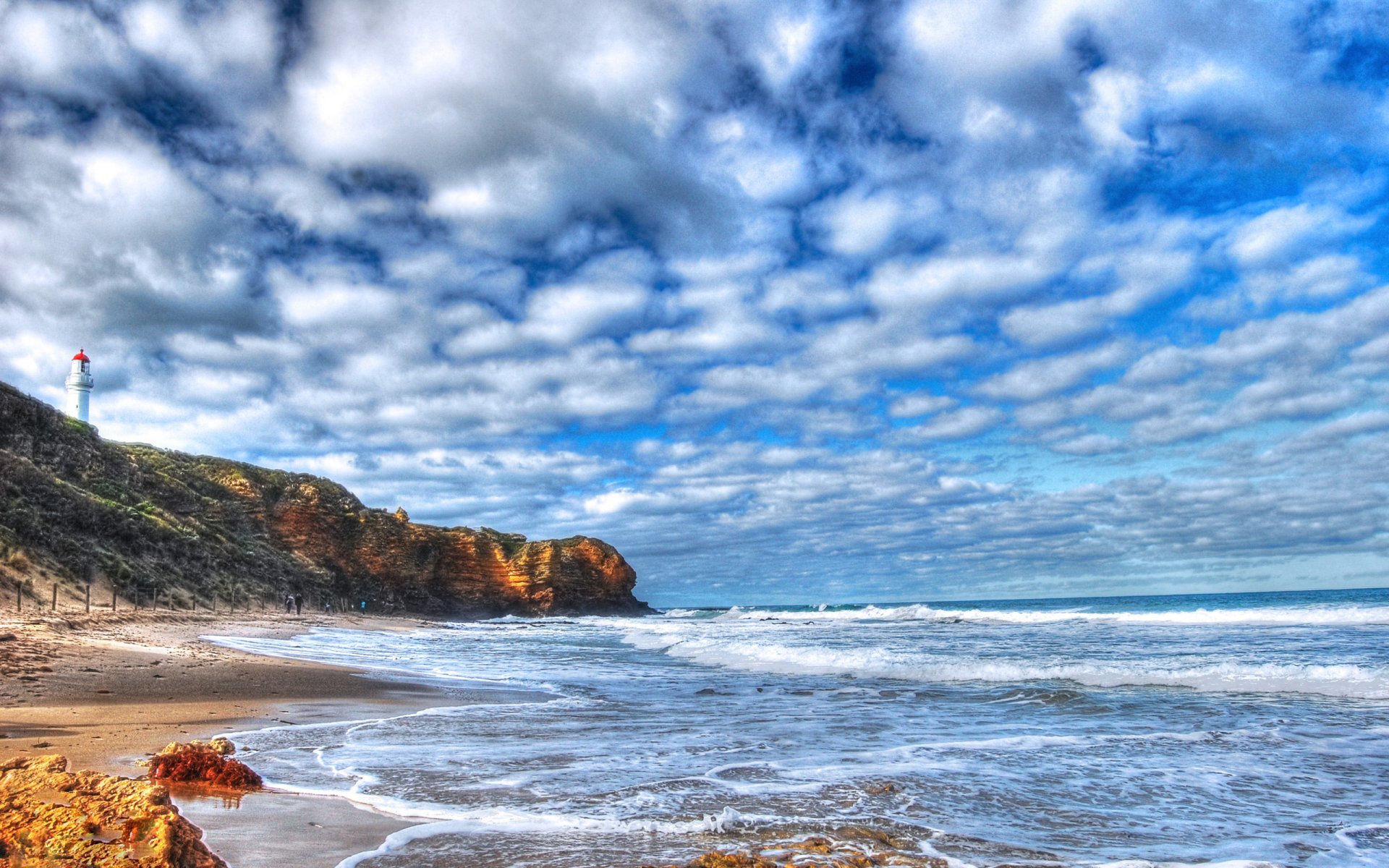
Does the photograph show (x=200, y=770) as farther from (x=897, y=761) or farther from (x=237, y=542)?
(x=237, y=542)

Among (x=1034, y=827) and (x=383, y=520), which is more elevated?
(x=383, y=520)

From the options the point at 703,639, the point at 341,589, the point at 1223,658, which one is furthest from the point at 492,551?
the point at 1223,658

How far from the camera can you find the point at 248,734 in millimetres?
7184

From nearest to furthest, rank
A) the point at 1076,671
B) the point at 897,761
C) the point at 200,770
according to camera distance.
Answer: the point at 200,770, the point at 897,761, the point at 1076,671

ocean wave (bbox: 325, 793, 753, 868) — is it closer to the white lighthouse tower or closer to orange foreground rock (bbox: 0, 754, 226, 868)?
orange foreground rock (bbox: 0, 754, 226, 868)

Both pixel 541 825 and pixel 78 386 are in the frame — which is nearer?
pixel 541 825

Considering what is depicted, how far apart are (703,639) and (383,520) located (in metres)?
37.6

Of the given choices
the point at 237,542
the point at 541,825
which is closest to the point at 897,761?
the point at 541,825

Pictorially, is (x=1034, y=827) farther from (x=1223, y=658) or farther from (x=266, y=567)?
(x=266, y=567)

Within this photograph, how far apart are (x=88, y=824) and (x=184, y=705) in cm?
701

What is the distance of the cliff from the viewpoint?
24.6m

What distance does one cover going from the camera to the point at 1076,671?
1396 cm

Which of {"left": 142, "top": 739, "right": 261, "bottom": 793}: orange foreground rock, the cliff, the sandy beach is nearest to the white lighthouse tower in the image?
the cliff

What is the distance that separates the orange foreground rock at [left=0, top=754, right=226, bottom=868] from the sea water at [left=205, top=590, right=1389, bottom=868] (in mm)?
1026
